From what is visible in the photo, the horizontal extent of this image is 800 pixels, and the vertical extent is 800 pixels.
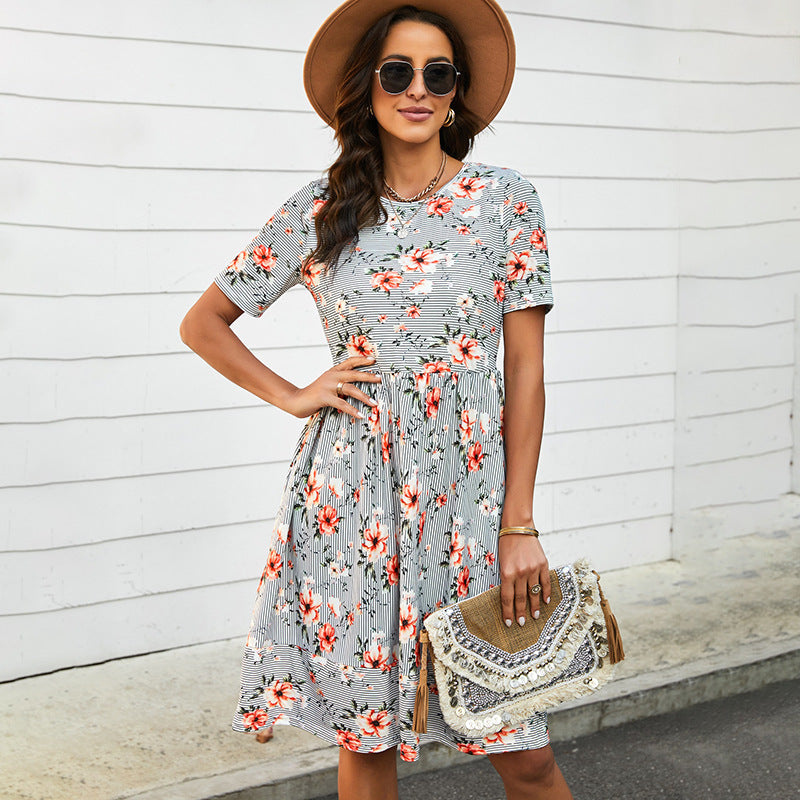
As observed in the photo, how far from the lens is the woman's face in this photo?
7.06ft

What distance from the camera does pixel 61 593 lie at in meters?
3.86

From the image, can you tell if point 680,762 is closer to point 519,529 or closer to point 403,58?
point 519,529

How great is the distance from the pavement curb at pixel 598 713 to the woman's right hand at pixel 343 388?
139 centimetres

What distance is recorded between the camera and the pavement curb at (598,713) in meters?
3.08

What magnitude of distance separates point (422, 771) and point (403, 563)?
5.05 feet

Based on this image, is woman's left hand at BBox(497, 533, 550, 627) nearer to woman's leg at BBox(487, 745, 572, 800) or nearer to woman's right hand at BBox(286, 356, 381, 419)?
woman's leg at BBox(487, 745, 572, 800)

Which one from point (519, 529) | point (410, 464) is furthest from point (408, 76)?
point (519, 529)

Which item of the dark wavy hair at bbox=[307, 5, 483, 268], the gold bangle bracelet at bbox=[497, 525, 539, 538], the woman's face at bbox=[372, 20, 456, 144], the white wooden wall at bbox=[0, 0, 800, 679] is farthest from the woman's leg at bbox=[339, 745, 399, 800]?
the white wooden wall at bbox=[0, 0, 800, 679]

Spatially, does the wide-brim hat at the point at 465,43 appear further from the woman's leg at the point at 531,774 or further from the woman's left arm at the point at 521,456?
the woman's leg at the point at 531,774

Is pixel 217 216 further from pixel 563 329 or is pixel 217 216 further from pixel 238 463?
pixel 563 329

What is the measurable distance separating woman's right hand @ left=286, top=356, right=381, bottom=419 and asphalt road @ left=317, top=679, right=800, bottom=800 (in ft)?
4.97

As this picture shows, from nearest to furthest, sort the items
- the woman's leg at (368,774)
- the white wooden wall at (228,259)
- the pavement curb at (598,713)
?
the woman's leg at (368,774) → the pavement curb at (598,713) → the white wooden wall at (228,259)

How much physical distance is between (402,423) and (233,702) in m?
1.90

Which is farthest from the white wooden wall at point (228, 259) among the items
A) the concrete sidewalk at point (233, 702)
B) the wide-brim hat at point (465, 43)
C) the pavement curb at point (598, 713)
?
the wide-brim hat at point (465, 43)
